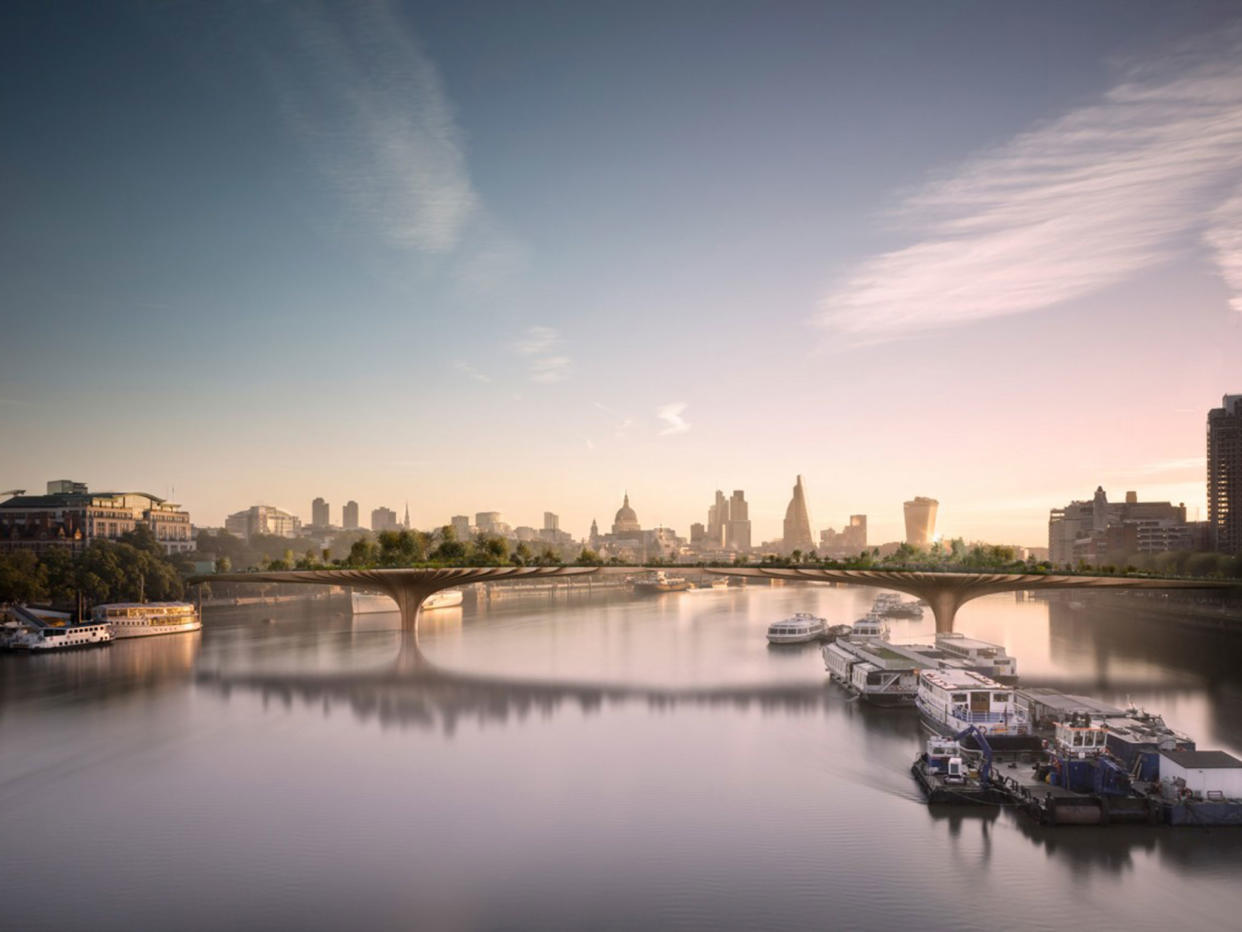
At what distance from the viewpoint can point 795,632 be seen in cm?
9619

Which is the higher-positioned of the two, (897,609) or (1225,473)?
(1225,473)

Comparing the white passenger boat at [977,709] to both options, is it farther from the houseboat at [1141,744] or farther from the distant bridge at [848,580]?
the distant bridge at [848,580]

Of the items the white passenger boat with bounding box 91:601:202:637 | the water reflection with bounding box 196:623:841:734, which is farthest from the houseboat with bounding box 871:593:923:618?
the white passenger boat with bounding box 91:601:202:637

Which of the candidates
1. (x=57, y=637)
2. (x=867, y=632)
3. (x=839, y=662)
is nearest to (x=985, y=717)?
(x=839, y=662)

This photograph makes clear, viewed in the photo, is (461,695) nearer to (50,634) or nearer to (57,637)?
(57,637)

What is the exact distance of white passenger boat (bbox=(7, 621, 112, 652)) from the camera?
87.9 metres

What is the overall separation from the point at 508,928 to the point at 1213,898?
2091 centimetres

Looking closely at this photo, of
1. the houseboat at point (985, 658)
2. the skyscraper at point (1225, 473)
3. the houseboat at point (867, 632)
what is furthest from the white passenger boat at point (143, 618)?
the skyscraper at point (1225, 473)

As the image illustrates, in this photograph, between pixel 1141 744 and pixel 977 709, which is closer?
A: pixel 1141 744

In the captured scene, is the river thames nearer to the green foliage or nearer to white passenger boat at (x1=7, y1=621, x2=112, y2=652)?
white passenger boat at (x1=7, y1=621, x2=112, y2=652)

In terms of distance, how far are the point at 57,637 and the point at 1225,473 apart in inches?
7873

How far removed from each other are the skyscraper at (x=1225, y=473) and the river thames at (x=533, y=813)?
12840cm

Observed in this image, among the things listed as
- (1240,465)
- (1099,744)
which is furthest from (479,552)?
(1240,465)

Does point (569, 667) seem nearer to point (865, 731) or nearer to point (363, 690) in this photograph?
point (363, 690)
